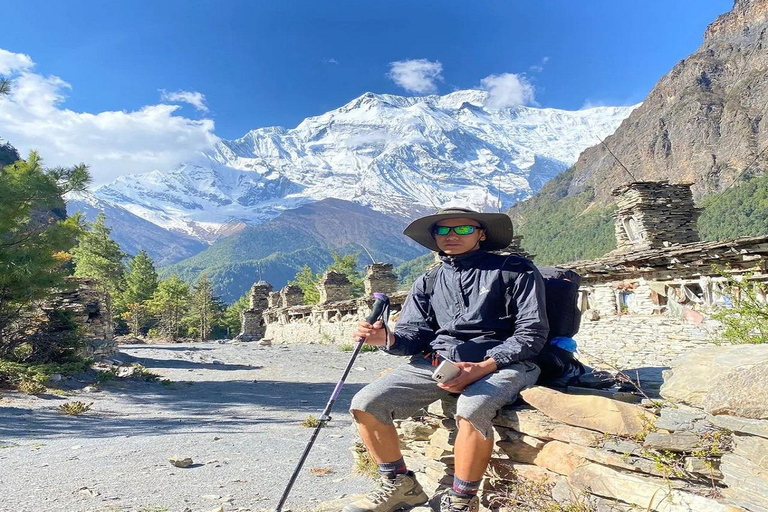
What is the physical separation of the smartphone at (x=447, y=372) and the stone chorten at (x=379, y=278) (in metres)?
19.4

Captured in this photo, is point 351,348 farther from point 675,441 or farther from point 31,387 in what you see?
point 675,441

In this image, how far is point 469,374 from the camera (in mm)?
3303

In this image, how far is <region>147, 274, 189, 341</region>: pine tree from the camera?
44219 millimetres

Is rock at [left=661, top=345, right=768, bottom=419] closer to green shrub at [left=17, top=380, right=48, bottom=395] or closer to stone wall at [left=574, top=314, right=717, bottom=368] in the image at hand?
stone wall at [left=574, top=314, right=717, bottom=368]

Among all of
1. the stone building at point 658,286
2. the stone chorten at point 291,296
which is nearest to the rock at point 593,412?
the stone building at point 658,286

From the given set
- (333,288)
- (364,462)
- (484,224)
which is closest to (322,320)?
(333,288)

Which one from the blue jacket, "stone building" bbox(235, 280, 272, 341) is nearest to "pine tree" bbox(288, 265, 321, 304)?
"stone building" bbox(235, 280, 272, 341)

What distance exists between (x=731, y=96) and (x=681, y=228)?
136 meters

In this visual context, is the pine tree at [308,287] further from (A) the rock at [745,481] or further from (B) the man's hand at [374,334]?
(A) the rock at [745,481]

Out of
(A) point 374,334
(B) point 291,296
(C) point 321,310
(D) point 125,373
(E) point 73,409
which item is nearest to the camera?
(A) point 374,334

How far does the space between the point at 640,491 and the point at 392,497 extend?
152cm

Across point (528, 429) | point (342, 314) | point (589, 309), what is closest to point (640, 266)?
point (589, 309)

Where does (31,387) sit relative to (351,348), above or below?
above

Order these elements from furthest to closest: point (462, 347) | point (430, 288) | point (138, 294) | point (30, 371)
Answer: point (138, 294), point (30, 371), point (430, 288), point (462, 347)
